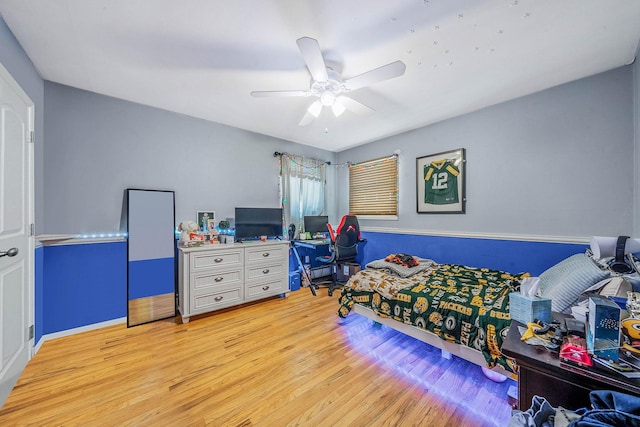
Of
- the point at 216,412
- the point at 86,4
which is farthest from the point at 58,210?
the point at 216,412

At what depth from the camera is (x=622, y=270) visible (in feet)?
5.13

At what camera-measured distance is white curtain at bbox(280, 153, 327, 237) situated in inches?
159

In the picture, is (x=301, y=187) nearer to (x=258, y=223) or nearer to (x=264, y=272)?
(x=258, y=223)

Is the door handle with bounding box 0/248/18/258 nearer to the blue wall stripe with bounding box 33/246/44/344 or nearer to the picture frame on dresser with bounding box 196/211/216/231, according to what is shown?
the blue wall stripe with bounding box 33/246/44/344

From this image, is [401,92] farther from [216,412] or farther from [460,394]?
[216,412]

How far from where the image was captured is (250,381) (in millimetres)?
1751

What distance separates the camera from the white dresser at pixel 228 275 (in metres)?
2.71

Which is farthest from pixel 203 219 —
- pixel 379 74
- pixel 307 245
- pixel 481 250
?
pixel 481 250

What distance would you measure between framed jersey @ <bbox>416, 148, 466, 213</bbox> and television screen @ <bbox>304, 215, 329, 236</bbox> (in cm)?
164

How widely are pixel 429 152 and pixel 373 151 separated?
1.02 metres

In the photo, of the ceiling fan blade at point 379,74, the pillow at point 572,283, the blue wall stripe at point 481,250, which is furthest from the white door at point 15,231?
the blue wall stripe at point 481,250

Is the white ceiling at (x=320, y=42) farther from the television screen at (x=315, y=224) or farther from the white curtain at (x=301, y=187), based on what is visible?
the television screen at (x=315, y=224)

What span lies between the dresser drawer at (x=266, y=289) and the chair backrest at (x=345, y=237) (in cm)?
90

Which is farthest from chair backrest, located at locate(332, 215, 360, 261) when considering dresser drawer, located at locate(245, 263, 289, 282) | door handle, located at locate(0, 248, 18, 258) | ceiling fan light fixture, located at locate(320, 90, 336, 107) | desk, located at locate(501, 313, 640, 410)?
door handle, located at locate(0, 248, 18, 258)
